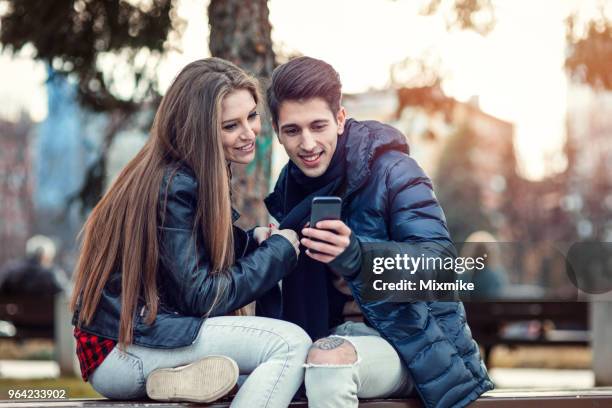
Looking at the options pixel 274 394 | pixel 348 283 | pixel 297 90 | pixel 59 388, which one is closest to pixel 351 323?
pixel 348 283

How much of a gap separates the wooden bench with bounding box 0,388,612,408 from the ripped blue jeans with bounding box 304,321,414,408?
0.16 ft

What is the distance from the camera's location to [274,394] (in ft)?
10.1

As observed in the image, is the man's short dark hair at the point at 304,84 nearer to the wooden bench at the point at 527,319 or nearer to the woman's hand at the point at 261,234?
the woman's hand at the point at 261,234

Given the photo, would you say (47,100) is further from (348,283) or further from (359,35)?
(348,283)

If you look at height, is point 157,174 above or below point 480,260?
above

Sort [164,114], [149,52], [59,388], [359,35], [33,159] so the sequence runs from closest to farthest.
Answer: [164,114], [59,388], [359,35], [149,52], [33,159]

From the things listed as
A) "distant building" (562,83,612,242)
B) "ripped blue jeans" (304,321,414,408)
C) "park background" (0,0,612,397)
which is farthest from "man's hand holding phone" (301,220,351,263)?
"distant building" (562,83,612,242)

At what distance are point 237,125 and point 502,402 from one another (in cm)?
123

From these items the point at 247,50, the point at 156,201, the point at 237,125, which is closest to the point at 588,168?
the point at 247,50

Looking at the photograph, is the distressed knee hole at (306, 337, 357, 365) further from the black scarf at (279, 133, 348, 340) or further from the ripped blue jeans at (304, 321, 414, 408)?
the black scarf at (279, 133, 348, 340)

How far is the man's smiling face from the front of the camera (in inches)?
136

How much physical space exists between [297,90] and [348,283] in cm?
65

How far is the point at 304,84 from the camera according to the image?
11.3 feet

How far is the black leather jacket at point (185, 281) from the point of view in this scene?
123 inches
